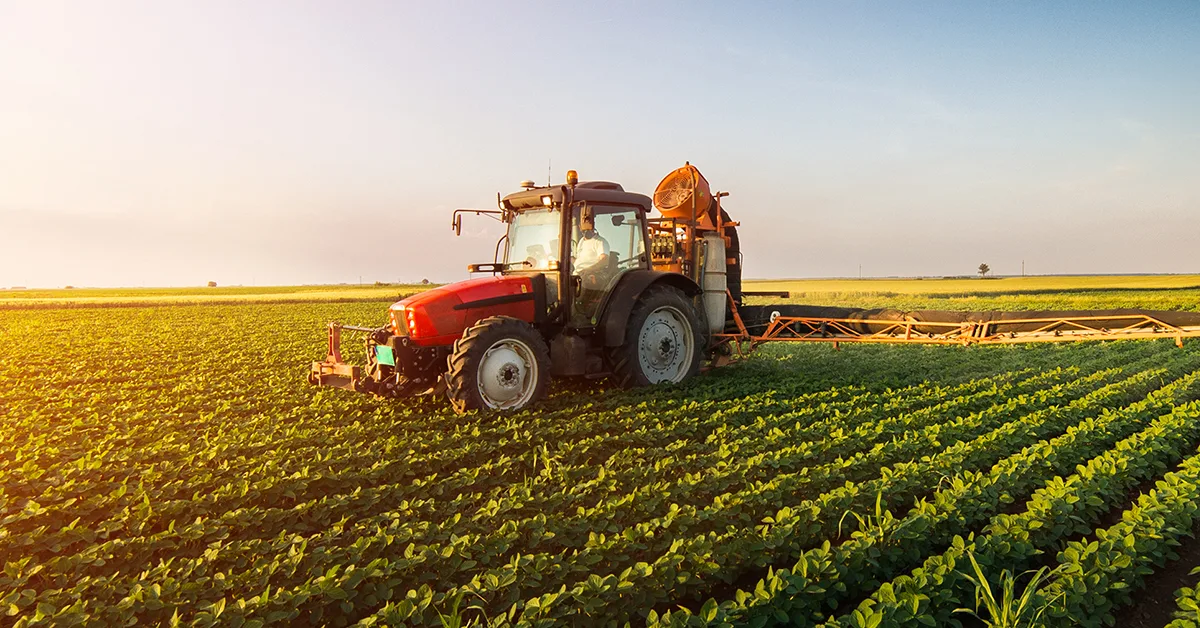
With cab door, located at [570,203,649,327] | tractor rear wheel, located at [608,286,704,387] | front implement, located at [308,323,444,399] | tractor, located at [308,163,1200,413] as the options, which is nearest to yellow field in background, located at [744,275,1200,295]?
tractor, located at [308,163,1200,413]

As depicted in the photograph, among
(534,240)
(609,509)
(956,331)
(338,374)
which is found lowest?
(609,509)

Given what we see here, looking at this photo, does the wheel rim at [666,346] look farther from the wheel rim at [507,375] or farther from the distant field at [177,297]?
the distant field at [177,297]

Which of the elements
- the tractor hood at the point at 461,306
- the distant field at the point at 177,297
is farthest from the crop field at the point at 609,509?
the distant field at the point at 177,297

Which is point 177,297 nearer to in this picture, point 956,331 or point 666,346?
point 666,346

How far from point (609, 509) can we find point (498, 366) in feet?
9.96

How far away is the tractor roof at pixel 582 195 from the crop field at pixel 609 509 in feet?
7.67

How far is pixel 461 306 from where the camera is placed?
296 inches

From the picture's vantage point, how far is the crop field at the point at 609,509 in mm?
3488

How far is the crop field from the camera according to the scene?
11.4 feet

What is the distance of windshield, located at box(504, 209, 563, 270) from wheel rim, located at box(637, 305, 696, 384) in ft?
4.85

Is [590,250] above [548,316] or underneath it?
above

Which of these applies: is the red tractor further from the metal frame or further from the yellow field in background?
the yellow field in background

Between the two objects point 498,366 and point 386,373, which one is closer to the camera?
point 498,366

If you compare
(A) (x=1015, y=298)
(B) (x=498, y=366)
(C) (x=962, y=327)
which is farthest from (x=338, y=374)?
(A) (x=1015, y=298)
